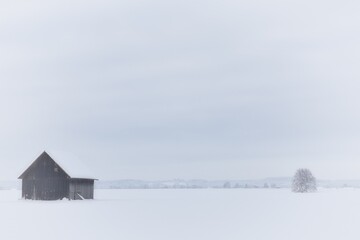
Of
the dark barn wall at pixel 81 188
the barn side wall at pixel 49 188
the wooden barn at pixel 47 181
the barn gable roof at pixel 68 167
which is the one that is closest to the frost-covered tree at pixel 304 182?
the dark barn wall at pixel 81 188

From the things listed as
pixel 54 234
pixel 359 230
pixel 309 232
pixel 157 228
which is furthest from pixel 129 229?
pixel 359 230

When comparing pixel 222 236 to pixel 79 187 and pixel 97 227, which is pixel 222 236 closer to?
pixel 97 227

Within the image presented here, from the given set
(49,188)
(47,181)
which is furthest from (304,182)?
(47,181)

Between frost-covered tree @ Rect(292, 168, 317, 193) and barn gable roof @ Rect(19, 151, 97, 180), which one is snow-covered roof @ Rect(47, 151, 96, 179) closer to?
barn gable roof @ Rect(19, 151, 97, 180)

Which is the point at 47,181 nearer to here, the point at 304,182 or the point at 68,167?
the point at 68,167

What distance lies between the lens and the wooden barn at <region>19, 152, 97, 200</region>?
66375 millimetres

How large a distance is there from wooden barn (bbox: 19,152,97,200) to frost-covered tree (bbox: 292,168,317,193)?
74.0 m

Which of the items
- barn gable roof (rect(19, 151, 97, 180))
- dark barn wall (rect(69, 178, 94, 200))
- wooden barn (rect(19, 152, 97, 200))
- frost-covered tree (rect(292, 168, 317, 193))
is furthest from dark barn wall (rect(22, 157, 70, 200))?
frost-covered tree (rect(292, 168, 317, 193))

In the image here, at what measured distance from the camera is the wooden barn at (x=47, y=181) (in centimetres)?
6638

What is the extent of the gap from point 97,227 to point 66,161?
4151 cm

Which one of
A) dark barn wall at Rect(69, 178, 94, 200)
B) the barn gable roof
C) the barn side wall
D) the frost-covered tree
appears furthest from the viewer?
the frost-covered tree

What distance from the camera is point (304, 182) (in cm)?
12938

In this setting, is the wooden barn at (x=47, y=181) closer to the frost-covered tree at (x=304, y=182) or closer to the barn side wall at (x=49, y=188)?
the barn side wall at (x=49, y=188)

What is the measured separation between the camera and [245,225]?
96.8 ft
